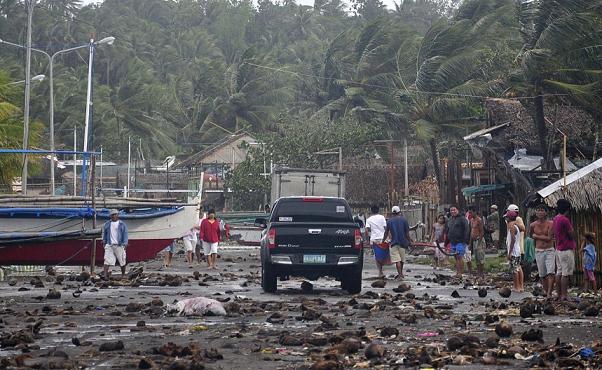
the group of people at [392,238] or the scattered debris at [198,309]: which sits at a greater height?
the group of people at [392,238]

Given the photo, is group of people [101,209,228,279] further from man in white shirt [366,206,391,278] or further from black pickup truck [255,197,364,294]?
black pickup truck [255,197,364,294]

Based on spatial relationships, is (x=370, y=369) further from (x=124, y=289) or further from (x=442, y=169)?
(x=442, y=169)

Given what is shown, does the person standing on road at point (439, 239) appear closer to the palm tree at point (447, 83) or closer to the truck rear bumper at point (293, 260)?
the truck rear bumper at point (293, 260)

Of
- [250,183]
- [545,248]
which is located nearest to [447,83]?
[250,183]

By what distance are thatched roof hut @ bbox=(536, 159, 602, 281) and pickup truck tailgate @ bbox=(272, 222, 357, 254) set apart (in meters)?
4.43

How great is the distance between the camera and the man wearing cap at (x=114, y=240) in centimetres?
2772

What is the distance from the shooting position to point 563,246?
62.9 ft

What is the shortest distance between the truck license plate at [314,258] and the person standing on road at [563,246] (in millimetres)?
4763

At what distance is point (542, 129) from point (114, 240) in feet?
47.1

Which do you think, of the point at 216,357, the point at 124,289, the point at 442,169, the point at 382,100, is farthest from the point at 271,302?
the point at 382,100

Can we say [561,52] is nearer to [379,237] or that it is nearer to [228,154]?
[379,237]

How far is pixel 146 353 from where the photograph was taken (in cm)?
1228

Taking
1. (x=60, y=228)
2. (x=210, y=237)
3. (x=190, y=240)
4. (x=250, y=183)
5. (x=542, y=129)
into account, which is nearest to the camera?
(x=60, y=228)

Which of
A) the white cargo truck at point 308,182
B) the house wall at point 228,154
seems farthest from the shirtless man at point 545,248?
the house wall at point 228,154
